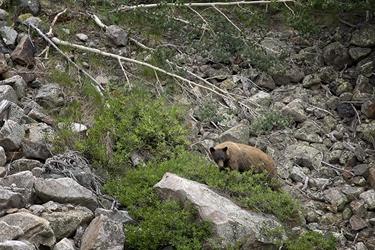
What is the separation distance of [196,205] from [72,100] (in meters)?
3.92

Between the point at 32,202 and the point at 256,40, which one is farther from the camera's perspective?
the point at 256,40

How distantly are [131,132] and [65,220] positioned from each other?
2.73 m

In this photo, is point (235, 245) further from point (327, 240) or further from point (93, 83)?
point (93, 83)

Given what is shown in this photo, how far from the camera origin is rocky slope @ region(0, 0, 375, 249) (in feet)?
26.1

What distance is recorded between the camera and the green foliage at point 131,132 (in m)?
9.84

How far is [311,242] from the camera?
877 centimetres

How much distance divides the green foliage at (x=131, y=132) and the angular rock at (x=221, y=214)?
1.33 metres

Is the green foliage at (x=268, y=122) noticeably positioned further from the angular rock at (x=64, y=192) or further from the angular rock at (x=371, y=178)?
the angular rock at (x=64, y=192)

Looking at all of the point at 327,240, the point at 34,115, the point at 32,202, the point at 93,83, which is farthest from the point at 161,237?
the point at 93,83

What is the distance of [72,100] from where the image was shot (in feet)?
36.1

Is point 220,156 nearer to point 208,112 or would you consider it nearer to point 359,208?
point 208,112

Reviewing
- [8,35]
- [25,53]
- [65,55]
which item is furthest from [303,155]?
[8,35]

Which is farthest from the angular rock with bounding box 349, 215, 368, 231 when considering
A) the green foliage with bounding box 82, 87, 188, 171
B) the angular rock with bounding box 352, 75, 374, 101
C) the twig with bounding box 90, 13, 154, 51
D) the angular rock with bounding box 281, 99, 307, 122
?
the twig with bounding box 90, 13, 154, 51

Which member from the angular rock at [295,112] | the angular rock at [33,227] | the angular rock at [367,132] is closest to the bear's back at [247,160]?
the angular rock at [295,112]
